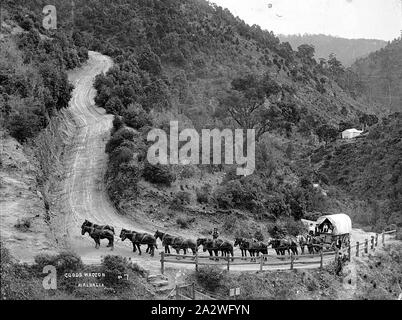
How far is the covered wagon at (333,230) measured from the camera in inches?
1184

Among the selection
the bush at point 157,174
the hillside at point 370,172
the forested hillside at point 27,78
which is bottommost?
the hillside at point 370,172

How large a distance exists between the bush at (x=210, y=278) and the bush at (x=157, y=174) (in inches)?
484

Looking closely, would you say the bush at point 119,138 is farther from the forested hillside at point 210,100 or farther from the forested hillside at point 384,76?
the forested hillside at point 384,76

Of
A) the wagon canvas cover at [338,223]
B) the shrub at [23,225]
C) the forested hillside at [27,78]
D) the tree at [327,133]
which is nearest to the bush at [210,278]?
the shrub at [23,225]

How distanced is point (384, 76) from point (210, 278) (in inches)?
5380

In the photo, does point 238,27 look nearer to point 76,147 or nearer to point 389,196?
point 389,196

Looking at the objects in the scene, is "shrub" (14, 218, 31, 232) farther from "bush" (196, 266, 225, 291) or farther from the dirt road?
"bush" (196, 266, 225, 291)

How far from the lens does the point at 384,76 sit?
144375mm

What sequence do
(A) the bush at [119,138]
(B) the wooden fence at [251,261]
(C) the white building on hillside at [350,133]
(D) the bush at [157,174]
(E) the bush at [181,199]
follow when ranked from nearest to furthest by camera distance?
(B) the wooden fence at [251,261] < (E) the bush at [181,199] < (D) the bush at [157,174] < (A) the bush at [119,138] < (C) the white building on hillside at [350,133]

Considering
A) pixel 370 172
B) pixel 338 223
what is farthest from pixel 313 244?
pixel 370 172

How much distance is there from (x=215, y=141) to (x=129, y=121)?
783 centimetres

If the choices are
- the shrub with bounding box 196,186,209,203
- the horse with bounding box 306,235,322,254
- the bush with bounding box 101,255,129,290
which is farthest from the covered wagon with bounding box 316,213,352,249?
the bush with bounding box 101,255,129,290

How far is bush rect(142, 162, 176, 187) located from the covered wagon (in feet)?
33.6
